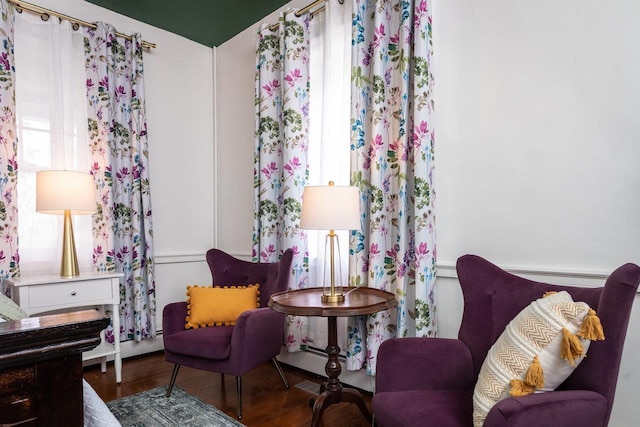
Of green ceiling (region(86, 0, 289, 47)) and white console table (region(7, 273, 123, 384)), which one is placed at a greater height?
green ceiling (region(86, 0, 289, 47))

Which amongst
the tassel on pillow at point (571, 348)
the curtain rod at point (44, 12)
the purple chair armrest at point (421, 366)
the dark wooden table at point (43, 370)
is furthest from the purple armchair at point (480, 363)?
the curtain rod at point (44, 12)

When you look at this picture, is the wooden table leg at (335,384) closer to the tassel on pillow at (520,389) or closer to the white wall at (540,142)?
the white wall at (540,142)

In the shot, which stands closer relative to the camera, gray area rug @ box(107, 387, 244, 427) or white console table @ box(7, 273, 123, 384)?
gray area rug @ box(107, 387, 244, 427)

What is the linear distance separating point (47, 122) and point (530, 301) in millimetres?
3254

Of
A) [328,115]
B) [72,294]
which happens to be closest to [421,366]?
[328,115]

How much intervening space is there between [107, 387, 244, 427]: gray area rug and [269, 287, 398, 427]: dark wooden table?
0.52 m

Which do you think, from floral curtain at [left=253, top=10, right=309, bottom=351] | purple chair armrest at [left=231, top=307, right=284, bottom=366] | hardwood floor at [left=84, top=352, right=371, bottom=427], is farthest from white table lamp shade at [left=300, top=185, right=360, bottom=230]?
hardwood floor at [left=84, top=352, right=371, bottom=427]

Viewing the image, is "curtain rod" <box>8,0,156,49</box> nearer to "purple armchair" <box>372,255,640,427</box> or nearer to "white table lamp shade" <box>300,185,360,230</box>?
"white table lamp shade" <box>300,185,360,230</box>

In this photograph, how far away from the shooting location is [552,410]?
3.39ft

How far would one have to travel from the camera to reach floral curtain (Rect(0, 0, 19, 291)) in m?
2.47

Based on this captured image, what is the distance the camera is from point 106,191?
2.94 meters

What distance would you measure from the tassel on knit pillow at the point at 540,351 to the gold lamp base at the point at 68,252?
2.55 m

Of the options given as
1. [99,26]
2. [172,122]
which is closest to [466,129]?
[172,122]

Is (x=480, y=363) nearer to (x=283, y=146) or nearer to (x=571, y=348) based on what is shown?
(x=571, y=348)
